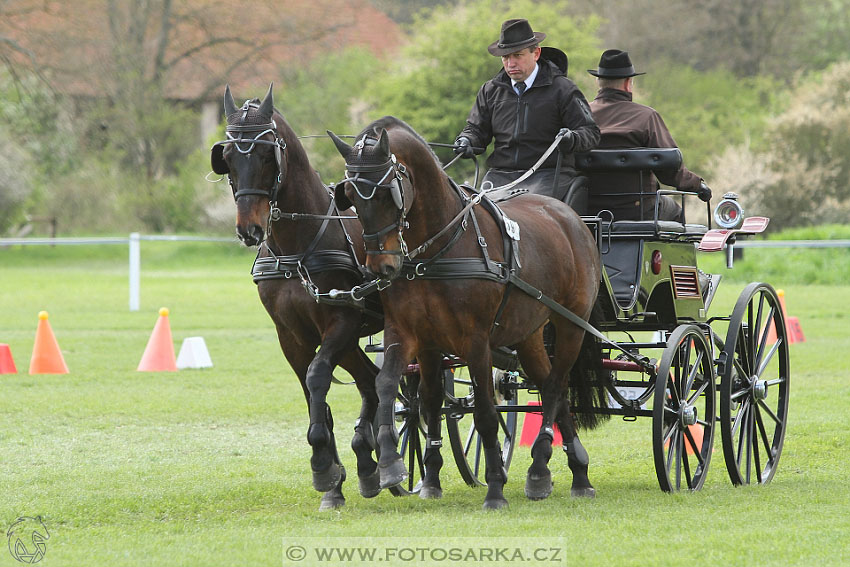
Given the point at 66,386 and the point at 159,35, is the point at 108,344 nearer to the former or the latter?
the point at 66,386

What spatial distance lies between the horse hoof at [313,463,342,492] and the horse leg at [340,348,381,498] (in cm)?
15

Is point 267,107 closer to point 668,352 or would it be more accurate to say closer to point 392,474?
point 392,474

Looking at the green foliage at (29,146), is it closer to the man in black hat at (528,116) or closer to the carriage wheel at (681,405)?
the man in black hat at (528,116)

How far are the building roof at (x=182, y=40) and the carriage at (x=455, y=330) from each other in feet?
110

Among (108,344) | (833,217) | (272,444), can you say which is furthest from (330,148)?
(272,444)

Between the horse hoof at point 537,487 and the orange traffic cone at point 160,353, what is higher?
the horse hoof at point 537,487

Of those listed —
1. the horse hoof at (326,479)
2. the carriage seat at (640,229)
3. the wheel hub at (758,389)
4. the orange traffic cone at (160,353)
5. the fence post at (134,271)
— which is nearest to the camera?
the horse hoof at (326,479)

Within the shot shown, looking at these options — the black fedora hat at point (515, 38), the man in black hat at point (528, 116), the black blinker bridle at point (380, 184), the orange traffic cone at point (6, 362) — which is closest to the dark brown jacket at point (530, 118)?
the man in black hat at point (528, 116)

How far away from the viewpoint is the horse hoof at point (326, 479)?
19.4ft

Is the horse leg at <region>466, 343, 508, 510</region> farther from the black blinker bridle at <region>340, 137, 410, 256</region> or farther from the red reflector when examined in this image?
the red reflector

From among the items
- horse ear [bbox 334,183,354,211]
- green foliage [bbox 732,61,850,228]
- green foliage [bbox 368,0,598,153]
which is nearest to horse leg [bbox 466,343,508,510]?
horse ear [bbox 334,183,354,211]

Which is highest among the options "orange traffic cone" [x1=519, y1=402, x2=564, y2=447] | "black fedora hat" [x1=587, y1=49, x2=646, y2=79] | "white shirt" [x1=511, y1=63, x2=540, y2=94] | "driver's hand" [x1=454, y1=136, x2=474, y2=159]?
"black fedora hat" [x1=587, y1=49, x2=646, y2=79]

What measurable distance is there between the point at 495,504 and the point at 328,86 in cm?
3935

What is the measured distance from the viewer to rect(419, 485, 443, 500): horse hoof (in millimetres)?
6500
